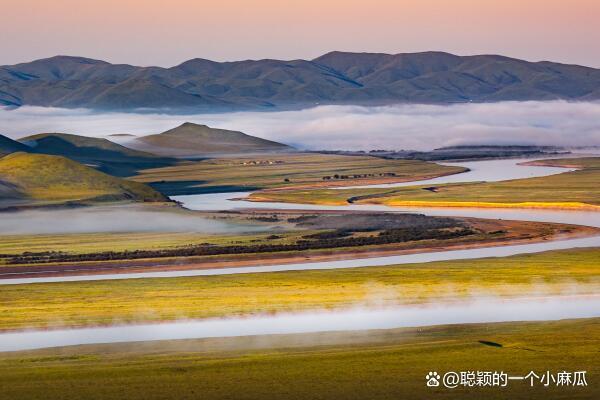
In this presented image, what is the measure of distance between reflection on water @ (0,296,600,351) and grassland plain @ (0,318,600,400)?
5.43ft

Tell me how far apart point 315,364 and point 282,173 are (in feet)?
448

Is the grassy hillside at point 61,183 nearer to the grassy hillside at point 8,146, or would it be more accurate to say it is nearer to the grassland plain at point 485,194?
the grassland plain at point 485,194

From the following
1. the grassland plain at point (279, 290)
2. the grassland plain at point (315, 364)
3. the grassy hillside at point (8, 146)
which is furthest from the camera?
the grassy hillside at point (8, 146)

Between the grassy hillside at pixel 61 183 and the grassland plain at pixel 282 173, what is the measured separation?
48.3ft

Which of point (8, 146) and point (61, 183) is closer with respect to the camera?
point (61, 183)

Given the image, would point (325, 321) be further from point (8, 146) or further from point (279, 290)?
point (8, 146)

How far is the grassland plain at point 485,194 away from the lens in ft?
330

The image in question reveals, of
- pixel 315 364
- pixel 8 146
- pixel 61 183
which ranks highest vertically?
pixel 8 146

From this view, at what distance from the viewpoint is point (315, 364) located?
33.2 metres

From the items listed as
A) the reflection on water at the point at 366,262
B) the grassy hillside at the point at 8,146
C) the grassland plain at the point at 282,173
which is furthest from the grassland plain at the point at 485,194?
the grassy hillside at the point at 8,146

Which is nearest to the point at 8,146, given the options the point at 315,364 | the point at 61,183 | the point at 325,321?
the point at 61,183

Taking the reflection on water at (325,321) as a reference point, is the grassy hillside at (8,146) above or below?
above

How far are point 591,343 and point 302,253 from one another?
34.9 m

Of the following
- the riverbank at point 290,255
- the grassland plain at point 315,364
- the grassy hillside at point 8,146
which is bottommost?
the riverbank at point 290,255
